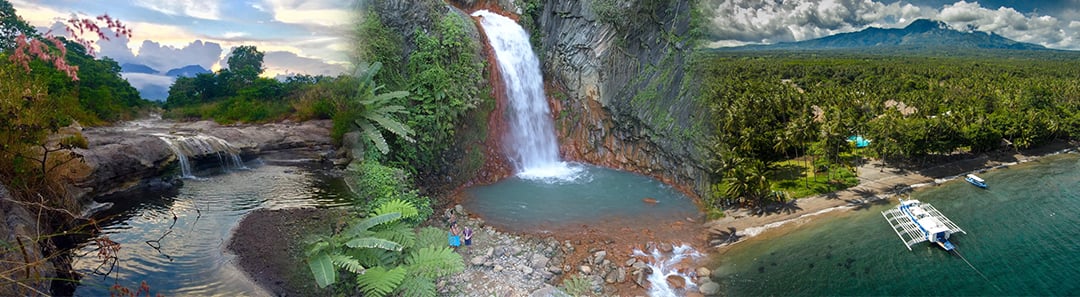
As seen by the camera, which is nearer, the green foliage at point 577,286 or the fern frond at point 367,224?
the fern frond at point 367,224

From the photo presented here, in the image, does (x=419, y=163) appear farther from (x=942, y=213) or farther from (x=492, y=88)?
(x=942, y=213)

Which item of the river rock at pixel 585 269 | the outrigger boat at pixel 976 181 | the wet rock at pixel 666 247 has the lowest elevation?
the outrigger boat at pixel 976 181

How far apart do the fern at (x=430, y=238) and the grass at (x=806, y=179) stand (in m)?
19.2

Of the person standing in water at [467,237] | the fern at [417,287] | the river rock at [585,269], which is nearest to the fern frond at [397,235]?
the fern at [417,287]

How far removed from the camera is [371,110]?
12.9m

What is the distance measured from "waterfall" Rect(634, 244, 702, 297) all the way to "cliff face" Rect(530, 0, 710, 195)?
5136 millimetres

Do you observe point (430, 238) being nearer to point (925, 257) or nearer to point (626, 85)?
point (626, 85)

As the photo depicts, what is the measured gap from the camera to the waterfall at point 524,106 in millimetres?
20250

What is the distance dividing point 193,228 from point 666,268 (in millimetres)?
11180

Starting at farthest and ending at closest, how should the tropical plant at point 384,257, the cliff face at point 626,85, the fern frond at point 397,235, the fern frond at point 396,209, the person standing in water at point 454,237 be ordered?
1. the cliff face at point 626,85
2. the person standing in water at point 454,237
3. the fern frond at point 396,209
4. the fern frond at point 397,235
5. the tropical plant at point 384,257

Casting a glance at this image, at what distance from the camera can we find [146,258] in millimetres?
10414

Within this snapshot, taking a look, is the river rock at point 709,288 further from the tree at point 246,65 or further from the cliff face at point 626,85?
the tree at point 246,65

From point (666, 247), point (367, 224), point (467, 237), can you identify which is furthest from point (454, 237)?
point (666, 247)

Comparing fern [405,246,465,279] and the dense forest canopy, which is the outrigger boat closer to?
the dense forest canopy
